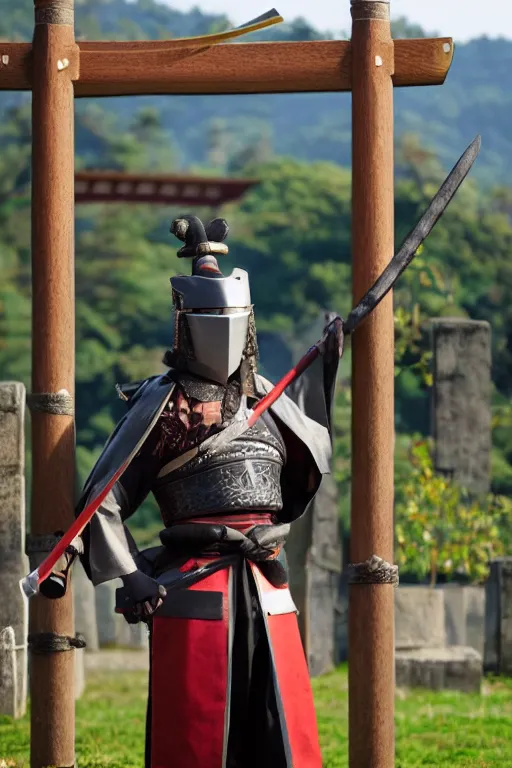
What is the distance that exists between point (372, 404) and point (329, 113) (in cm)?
8130

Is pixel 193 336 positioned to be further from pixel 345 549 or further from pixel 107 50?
pixel 345 549

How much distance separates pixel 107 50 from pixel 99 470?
167 cm

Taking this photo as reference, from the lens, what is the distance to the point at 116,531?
5.50m

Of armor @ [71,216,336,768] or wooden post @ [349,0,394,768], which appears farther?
wooden post @ [349,0,394,768]

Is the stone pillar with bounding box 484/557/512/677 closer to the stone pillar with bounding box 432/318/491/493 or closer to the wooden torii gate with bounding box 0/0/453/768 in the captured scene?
the stone pillar with bounding box 432/318/491/493

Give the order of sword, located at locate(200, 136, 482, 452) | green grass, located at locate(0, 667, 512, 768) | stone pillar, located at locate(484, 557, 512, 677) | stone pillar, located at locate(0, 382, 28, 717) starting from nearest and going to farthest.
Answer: sword, located at locate(200, 136, 482, 452)
green grass, located at locate(0, 667, 512, 768)
stone pillar, located at locate(0, 382, 28, 717)
stone pillar, located at locate(484, 557, 512, 677)

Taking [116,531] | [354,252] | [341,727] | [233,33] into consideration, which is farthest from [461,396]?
[116,531]

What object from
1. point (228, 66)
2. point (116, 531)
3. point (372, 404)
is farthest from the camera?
point (228, 66)

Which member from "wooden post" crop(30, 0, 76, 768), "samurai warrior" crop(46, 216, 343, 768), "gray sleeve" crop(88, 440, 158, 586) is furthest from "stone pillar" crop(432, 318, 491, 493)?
"gray sleeve" crop(88, 440, 158, 586)

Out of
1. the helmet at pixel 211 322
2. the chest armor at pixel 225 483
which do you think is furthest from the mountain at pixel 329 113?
the chest armor at pixel 225 483

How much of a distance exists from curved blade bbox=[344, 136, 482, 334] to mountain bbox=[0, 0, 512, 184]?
65.8 meters

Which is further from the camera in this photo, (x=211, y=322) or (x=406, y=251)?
(x=406, y=251)

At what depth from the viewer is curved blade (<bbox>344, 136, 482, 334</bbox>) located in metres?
5.77

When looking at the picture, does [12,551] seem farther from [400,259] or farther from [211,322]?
[400,259]
